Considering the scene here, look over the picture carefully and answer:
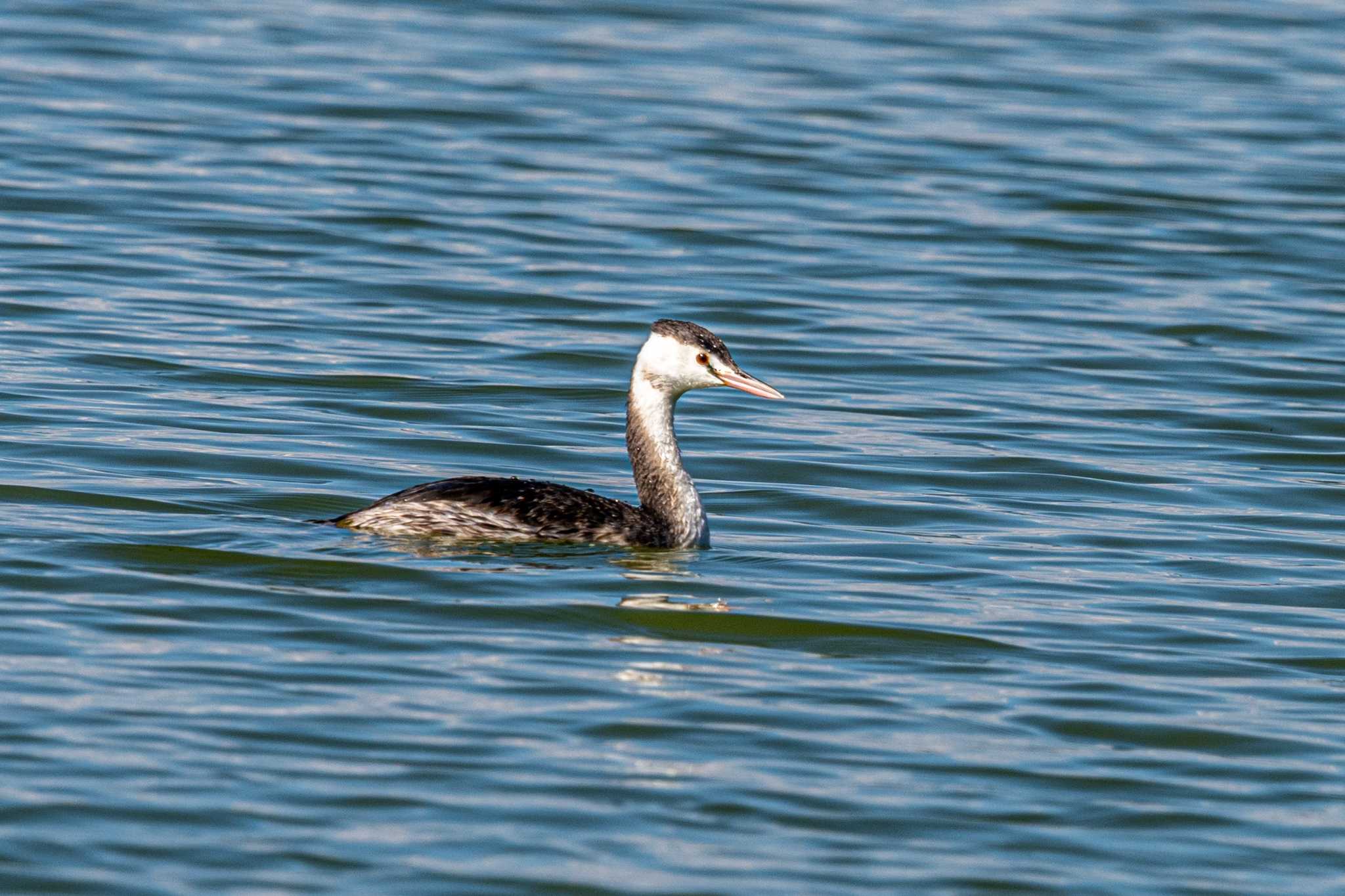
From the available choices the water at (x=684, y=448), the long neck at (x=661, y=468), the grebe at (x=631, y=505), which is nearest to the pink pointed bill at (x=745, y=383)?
the grebe at (x=631, y=505)

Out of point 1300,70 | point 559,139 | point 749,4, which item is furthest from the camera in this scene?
point 749,4

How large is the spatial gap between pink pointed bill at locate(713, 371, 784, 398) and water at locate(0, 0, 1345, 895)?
2.47 ft

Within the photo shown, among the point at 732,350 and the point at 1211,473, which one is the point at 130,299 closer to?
the point at 732,350

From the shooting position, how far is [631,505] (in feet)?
38.5

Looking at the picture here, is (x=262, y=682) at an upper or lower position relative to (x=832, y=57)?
lower

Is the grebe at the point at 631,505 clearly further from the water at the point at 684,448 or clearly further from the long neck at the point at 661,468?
the water at the point at 684,448

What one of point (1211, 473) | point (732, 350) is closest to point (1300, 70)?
point (732, 350)

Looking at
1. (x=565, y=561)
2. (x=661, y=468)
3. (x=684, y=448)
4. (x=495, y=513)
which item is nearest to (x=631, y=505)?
(x=661, y=468)

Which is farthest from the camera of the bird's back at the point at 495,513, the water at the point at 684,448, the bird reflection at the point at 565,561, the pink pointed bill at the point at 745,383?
the pink pointed bill at the point at 745,383

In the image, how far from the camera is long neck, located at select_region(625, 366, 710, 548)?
11.1 meters

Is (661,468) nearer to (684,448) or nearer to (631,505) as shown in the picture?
(631,505)

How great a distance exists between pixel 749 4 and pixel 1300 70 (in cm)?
708

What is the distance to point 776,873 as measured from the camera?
7133mm

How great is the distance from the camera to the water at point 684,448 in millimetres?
7594
